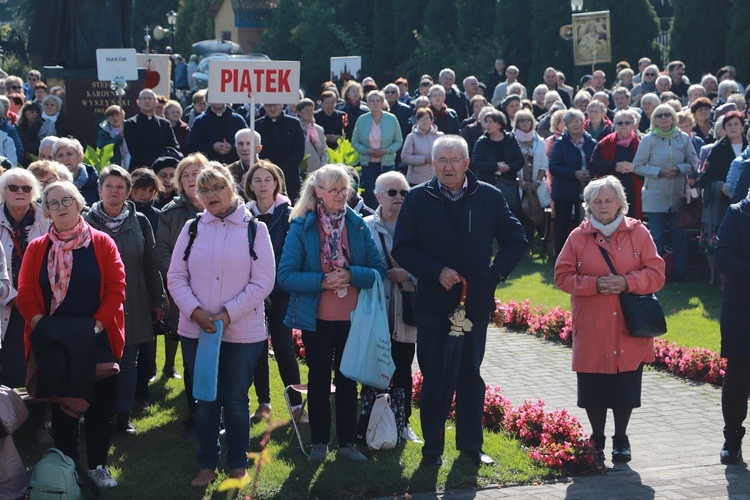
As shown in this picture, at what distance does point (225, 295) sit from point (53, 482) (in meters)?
1.46

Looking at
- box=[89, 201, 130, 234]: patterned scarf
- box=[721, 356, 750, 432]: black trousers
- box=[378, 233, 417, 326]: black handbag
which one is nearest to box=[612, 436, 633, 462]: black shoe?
box=[721, 356, 750, 432]: black trousers

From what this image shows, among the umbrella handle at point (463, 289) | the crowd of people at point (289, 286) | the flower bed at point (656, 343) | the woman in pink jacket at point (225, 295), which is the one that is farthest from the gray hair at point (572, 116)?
the woman in pink jacket at point (225, 295)

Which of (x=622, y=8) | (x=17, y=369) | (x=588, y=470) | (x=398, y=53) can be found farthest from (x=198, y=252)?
(x=398, y=53)

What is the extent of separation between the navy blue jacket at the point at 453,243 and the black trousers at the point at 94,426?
6.64 feet

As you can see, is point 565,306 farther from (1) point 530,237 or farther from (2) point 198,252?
(2) point 198,252

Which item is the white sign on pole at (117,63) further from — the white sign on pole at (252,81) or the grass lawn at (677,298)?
the grass lawn at (677,298)

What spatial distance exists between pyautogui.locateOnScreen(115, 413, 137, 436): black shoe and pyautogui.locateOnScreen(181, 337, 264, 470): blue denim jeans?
4.23 feet

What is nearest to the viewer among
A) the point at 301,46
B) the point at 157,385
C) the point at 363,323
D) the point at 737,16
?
the point at 363,323

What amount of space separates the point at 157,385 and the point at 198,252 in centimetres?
311

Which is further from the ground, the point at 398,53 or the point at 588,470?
the point at 398,53

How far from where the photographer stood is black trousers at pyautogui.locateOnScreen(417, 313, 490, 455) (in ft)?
25.0

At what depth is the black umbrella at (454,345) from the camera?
7484 mm

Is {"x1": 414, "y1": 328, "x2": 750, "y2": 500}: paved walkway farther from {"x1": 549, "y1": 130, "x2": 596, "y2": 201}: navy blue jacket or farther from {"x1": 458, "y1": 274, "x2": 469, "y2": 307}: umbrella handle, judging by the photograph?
{"x1": 549, "y1": 130, "x2": 596, "y2": 201}: navy blue jacket

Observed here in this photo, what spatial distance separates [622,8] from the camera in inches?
1313
